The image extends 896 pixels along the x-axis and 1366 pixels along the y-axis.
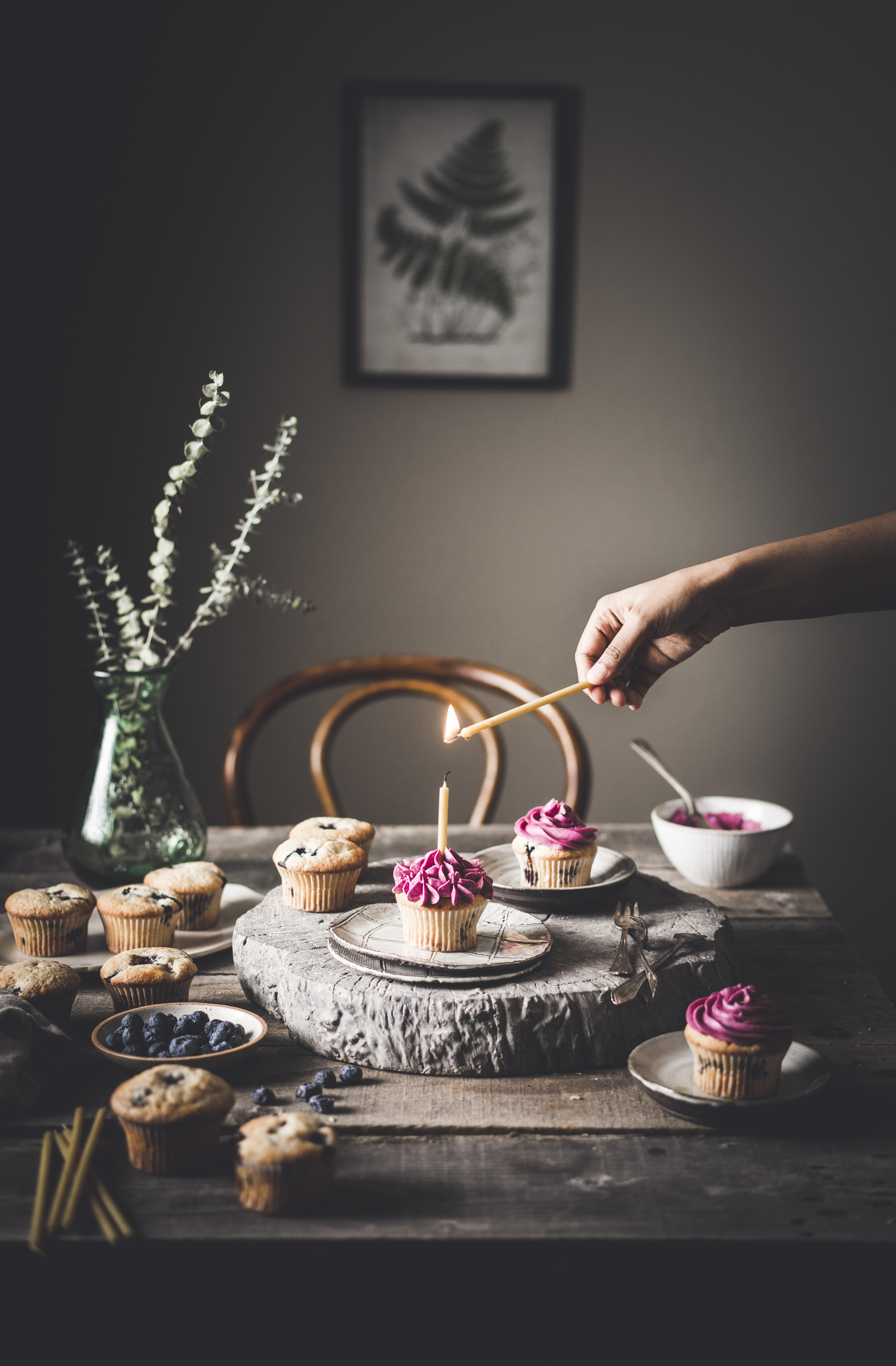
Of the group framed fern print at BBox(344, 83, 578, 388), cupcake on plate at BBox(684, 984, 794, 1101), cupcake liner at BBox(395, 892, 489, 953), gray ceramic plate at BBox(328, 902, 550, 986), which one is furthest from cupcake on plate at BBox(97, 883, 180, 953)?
framed fern print at BBox(344, 83, 578, 388)

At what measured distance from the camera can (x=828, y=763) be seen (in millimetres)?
3242

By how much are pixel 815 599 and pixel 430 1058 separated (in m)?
0.90

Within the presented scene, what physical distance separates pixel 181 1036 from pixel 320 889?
11.8 inches

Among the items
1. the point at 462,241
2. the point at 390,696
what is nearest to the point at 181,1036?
the point at 390,696

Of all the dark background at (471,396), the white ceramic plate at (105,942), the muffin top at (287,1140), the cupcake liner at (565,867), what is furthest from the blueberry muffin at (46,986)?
the dark background at (471,396)

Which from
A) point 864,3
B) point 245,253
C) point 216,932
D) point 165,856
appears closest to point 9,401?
point 245,253

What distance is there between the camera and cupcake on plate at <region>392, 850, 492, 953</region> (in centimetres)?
122

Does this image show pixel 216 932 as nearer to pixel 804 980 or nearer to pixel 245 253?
pixel 804 980

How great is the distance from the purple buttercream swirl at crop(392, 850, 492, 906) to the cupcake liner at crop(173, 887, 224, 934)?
30cm

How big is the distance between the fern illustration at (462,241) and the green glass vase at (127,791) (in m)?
1.76

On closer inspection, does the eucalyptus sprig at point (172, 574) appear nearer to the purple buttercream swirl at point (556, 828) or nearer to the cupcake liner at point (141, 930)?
the cupcake liner at point (141, 930)

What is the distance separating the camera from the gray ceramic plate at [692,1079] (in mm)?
1011

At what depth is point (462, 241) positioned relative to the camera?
2967 millimetres

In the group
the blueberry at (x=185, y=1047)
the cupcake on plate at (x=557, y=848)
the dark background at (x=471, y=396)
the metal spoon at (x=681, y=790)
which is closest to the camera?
the blueberry at (x=185, y=1047)
